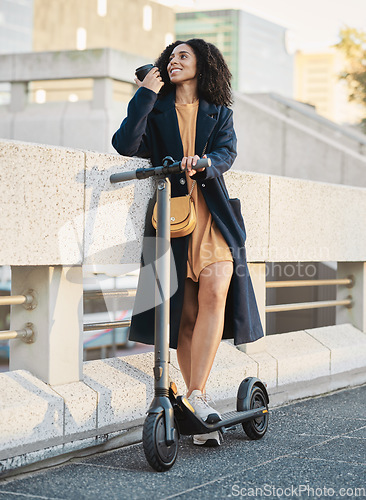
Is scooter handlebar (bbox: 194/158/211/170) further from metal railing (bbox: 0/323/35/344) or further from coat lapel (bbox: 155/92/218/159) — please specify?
metal railing (bbox: 0/323/35/344)

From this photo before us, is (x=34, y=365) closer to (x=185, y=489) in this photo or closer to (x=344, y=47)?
(x=185, y=489)

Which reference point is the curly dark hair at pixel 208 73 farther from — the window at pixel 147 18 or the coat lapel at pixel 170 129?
the window at pixel 147 18

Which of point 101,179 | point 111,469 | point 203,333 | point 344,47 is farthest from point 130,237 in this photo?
point 344,47

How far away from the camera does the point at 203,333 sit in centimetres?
393

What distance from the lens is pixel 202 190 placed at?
4.00m

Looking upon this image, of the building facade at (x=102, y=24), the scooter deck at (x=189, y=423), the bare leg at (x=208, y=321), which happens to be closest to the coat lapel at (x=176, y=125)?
the bare leg at (x=208, y=321)

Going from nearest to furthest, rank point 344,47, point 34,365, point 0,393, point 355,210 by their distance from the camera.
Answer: point 0,393 → point 34,365 → point 355,210 → point 344,47

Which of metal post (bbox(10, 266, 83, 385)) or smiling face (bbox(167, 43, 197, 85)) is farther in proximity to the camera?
smiling face (bbox(167, 43, 197, 85))

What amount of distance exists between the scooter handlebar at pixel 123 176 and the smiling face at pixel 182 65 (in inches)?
25.4

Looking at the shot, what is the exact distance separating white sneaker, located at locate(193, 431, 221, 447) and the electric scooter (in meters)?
0.08

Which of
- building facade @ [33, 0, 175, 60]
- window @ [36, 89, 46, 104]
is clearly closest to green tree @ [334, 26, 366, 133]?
window @ [36, 89, 46, 104]

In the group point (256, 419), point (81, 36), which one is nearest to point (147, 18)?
point (81, 36)

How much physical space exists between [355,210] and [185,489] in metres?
3.68

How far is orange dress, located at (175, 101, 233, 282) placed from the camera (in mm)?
3990
